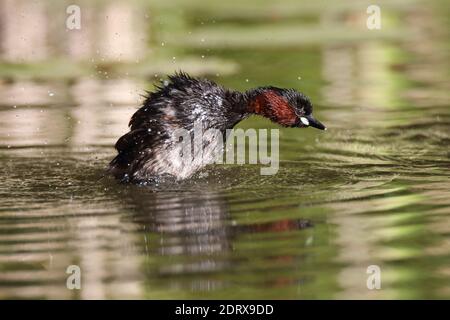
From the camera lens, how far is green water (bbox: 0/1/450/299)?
22.0ft

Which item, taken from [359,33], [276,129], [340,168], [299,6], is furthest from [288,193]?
[299,6]

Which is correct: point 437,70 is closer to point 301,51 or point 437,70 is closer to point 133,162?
point 301,51

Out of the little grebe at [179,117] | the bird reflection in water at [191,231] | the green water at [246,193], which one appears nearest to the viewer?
the green water at [246,193]

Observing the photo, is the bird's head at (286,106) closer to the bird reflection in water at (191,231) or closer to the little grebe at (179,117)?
the little grebe at (179,117)

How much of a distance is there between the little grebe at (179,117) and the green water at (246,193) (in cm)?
25

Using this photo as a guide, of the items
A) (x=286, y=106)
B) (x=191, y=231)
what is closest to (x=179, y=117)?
(x=286, y=106)

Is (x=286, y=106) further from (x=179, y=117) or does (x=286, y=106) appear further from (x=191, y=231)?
(x=191, y=231)

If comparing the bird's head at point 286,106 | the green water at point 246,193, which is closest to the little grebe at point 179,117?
the bird's head at point 286,106

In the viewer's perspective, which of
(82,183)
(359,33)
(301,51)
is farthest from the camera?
(359,33)

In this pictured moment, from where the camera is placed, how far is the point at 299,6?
1852cm

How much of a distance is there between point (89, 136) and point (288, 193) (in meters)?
3.19

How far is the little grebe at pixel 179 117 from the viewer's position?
30.6ft

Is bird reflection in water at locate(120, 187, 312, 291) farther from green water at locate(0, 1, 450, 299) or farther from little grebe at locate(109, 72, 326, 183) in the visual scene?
little grebe at locate(109, 72, 326, 183)

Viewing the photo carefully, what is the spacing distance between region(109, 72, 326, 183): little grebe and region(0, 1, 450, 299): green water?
0.25 m
